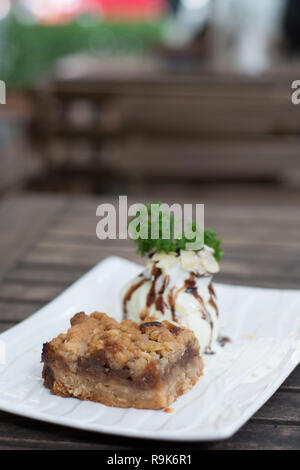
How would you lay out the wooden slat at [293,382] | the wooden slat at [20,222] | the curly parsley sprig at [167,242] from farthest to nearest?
the wooden slat at [20,222] → the curly parsley sprig at [167,242] → the wooden slat at [293,382]

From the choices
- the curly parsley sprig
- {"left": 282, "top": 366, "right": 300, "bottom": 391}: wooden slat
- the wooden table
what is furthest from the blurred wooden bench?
{"left": 282, "top": 366, "right": 300, "bottom": 391}: wooden slat

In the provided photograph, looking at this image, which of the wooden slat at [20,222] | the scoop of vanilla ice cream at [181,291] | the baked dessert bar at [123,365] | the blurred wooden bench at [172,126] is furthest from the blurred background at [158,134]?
the baked dessert bar at [123,365]

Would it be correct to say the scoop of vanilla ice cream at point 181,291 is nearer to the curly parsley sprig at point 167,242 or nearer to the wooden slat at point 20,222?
the curly parsley sprig at point 167,242

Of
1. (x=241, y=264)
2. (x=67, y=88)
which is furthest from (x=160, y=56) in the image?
(x=241, y=264)

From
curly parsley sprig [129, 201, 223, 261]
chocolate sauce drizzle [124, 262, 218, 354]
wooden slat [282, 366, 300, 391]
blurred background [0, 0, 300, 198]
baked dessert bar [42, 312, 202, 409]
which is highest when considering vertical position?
blurred background [0, 0, 300, 198]

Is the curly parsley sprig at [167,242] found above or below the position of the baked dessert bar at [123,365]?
above

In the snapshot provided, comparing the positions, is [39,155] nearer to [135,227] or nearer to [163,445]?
[135,227]

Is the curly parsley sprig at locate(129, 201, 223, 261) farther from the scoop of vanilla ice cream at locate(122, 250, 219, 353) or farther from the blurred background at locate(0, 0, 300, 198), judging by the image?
the blurred background at locate(0, 0, 300, 198)
